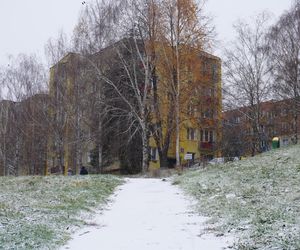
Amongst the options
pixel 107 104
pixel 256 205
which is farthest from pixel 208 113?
pixel 256 205

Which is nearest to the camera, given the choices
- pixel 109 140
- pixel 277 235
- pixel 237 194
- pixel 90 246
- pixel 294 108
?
pixel 277 235

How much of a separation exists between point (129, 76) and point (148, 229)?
2632 cm

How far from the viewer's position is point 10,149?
52875 millimetres

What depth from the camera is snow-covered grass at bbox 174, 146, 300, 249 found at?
325 inches

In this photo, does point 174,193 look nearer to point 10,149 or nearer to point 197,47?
point 197,47

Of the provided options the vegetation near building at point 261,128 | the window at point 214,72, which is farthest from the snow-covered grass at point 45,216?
the vegetation near building at point 261,128

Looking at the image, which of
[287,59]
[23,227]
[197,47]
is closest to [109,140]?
[197,47]

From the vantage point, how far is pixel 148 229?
10.4 m

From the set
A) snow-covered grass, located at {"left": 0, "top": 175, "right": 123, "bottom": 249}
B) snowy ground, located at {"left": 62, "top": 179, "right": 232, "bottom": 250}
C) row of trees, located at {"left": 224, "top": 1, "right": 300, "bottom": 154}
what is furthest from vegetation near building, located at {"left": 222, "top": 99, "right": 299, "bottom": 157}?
snowy ground, located at {"left": 62, "top": 179, "right": 232, "bottom": 250}

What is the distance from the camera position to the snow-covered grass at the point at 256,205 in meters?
8.25

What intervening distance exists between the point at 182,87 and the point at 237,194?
859 inches

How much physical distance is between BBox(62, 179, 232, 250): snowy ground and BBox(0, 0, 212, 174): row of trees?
19.8m

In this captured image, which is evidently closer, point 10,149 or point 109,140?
point 109,140

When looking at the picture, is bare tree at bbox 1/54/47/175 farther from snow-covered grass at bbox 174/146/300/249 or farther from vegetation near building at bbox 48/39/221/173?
snow-covered grass at bbox 174/146/300/249
